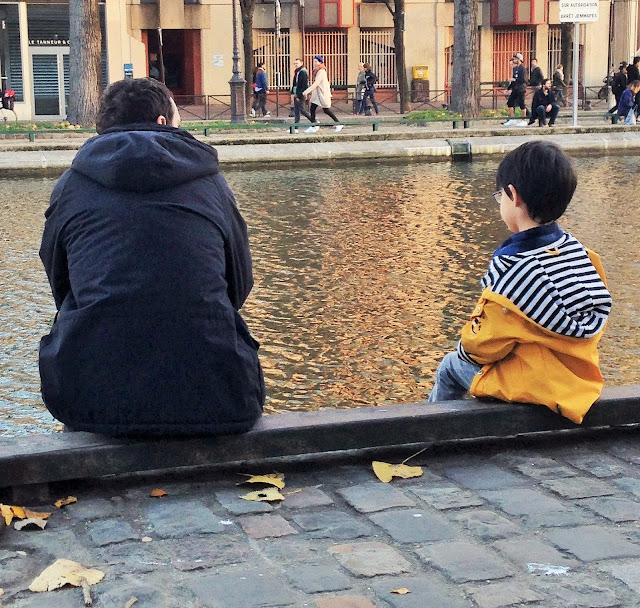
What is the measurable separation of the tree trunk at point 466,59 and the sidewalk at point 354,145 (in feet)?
12.5

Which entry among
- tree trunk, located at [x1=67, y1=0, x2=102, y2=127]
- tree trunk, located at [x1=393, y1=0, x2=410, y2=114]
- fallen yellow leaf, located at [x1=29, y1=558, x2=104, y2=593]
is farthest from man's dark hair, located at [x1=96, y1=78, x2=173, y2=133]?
tree trunk, located at [x1=393, y1=0, x2=410, y2=114]

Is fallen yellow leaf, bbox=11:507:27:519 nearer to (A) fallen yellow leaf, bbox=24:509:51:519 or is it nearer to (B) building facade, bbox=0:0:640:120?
(A) fallen yellow leaf, bbox=24:509:51:519

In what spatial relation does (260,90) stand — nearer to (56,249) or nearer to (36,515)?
(56,249)

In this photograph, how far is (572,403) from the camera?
14.6ft

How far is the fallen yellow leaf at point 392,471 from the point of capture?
4.24 meters

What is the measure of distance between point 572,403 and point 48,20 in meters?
35.5

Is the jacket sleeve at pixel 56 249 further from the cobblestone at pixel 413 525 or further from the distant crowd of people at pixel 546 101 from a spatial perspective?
the distant crowd of people at pixel 546 101

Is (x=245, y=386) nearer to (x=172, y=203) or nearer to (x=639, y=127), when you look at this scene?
(x=172, y=203)

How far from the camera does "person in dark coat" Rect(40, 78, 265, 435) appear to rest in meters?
3.92

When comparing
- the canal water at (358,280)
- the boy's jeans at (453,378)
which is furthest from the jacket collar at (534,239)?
the canal water at (358,280)

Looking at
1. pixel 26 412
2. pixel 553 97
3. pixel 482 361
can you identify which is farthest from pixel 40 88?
pixel 482 361

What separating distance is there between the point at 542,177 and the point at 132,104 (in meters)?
1.45

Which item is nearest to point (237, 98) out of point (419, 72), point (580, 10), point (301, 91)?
point (301, 91)

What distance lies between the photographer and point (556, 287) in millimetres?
4328
